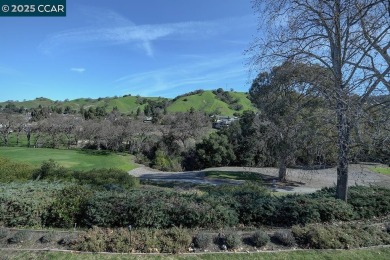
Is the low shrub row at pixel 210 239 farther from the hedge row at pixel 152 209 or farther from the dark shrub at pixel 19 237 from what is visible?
the dark shrub at pixel 19 237

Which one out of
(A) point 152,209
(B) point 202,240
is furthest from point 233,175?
(B) point 202,240

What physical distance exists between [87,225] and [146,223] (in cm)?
171

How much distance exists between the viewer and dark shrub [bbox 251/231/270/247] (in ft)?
23.1

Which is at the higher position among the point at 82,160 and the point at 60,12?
the point at 60,12

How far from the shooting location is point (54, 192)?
29.1 feet

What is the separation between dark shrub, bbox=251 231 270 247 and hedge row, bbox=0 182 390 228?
1.05 metres

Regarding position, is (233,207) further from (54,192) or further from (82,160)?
(82,160)

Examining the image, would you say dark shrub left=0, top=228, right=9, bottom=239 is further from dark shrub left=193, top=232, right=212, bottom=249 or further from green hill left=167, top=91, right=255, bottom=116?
green hill left=167, top=91, right=255, bottom=116

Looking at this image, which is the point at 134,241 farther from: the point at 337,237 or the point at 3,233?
the point at 337,237

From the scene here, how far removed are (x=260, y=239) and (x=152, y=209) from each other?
114 inches

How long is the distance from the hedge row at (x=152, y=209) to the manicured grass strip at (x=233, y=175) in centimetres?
1972

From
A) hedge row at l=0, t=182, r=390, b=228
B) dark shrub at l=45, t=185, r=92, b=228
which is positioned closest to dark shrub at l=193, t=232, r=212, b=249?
hedge row at l=0, t=182, r=390, b=228

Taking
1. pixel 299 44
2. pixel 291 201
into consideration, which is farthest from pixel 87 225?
pixel 299 44

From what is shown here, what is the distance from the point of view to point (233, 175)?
1213 inches
